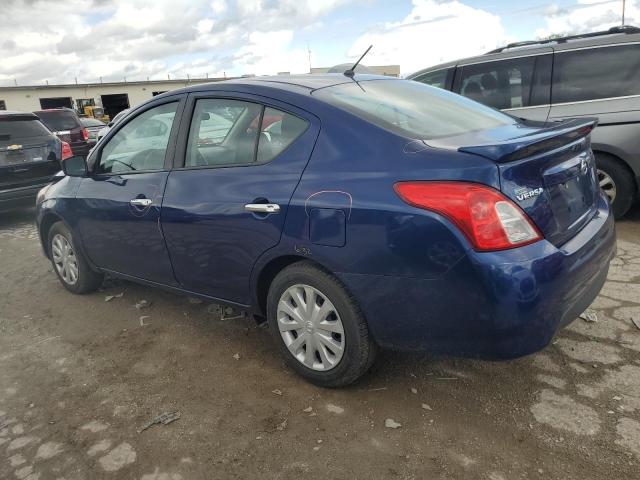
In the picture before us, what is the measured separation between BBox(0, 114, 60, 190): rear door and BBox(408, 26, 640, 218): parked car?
20.4 ft

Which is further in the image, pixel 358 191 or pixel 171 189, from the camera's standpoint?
pixel 171 189

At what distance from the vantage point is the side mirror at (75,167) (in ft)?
13.5

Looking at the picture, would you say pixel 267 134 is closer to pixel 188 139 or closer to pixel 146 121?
pixel 188 139

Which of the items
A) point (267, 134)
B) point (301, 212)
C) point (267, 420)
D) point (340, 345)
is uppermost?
point (267, 134)

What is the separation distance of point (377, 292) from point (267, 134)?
3.62ft

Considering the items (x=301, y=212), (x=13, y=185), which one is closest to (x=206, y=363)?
(x=301, y=212)

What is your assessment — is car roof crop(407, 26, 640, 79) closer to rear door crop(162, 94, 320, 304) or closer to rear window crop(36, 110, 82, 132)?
rear door crop(162, 94, 320, 304)

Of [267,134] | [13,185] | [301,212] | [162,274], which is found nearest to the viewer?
[301,212]

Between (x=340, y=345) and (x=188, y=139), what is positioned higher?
(x=188, y=139)

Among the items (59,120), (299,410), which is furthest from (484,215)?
(59,120)

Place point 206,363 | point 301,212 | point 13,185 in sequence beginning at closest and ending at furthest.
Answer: point 301,212 → point 206,363 → point 13,185

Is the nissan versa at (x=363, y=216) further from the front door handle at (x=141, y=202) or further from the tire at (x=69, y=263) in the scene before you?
the tire at (x=69, y=263)

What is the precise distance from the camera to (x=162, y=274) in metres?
3.60

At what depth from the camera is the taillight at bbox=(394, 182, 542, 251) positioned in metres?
2.15
